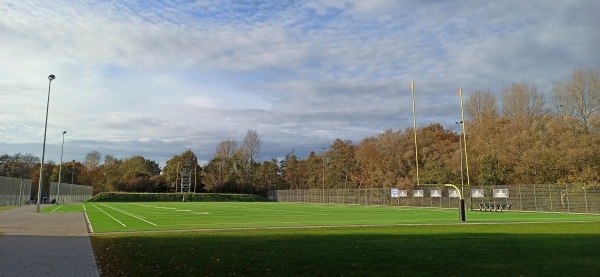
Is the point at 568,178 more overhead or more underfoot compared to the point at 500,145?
more underfoot

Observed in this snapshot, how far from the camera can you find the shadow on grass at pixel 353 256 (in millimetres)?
9711

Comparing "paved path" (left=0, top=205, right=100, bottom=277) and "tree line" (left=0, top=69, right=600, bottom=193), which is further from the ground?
"tree line" (left=0, top=69, right=600, bottom=193)

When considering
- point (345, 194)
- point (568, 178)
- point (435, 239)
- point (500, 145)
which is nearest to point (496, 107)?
point (500, 145)

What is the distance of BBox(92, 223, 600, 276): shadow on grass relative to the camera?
9.71 m

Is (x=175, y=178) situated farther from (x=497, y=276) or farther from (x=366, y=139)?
(x=497, y=276)

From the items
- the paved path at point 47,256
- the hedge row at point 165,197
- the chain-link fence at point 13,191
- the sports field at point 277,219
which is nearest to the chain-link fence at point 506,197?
the sports field at point 277,219

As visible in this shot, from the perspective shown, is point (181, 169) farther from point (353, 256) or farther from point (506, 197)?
point (353, 256)

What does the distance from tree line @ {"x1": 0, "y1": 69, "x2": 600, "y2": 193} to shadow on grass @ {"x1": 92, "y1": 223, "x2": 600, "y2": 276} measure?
37.3m

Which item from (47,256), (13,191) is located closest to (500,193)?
(47,256)

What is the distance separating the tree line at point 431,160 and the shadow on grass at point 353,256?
37280 millimetres

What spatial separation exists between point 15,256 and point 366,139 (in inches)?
3224

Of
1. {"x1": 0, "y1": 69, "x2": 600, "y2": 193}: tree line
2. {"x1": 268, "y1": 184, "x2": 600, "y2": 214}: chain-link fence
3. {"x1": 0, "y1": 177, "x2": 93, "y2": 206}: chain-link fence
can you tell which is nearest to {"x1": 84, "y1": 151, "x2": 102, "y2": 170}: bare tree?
{"x1": 0, "y1": 69, "x2": 600, "y2": 193}: tree line

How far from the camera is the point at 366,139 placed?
92.1 metres

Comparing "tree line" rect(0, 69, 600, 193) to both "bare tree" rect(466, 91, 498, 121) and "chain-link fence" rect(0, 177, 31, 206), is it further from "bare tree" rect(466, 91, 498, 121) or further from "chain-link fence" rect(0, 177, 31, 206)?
"chain-link fence" rect(0, 177, 31, 206)
